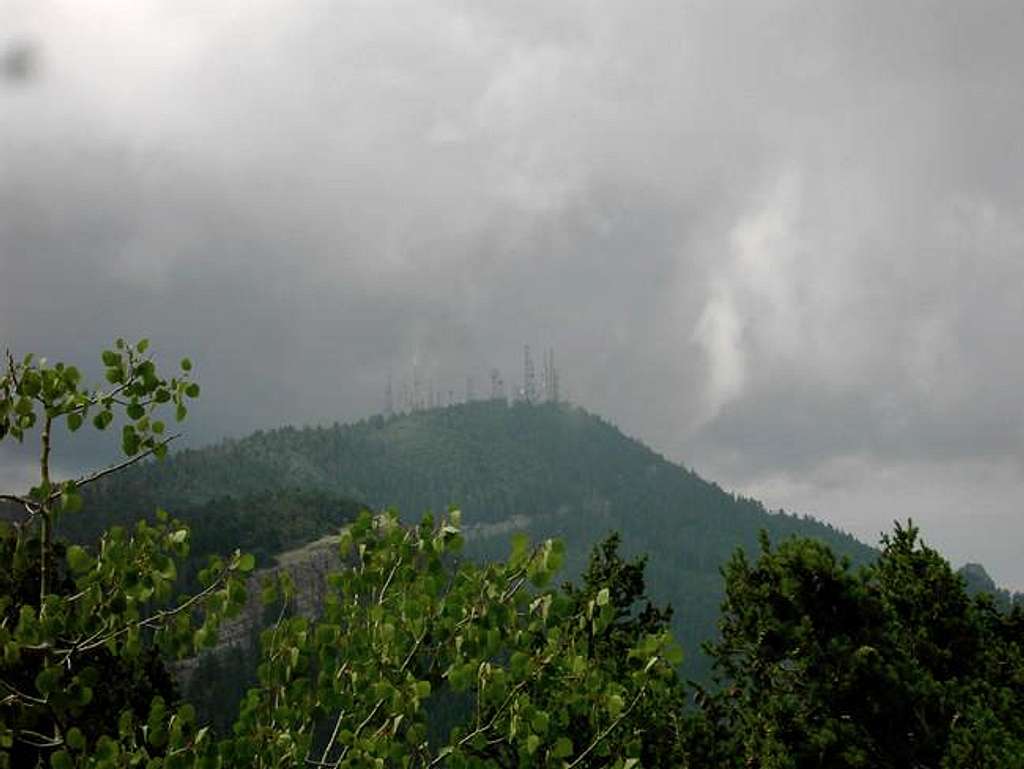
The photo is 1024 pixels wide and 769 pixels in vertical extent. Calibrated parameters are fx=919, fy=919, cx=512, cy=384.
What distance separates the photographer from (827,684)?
883 inches

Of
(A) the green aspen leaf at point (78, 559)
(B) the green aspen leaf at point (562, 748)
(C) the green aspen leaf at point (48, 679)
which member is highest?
(A) the green aspen leaf at point (78, 559)

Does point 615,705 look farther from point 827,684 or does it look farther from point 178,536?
point 827,684

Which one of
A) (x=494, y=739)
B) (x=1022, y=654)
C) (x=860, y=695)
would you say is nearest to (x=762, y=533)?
(x=860, y=695)

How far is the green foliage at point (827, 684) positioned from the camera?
21.7m

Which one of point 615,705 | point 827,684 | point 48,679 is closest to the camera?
point 48,679

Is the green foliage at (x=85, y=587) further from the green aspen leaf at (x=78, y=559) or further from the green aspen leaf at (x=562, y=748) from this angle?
the green aspen leaf at (x=562, y=748)

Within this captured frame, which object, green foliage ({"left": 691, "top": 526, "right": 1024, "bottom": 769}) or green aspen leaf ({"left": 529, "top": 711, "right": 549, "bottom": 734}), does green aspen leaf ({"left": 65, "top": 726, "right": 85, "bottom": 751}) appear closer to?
green aspen leaf ({"left": 529, "top": 711, "right": 549, "bottom": 734})

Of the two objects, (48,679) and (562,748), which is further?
(562,748)

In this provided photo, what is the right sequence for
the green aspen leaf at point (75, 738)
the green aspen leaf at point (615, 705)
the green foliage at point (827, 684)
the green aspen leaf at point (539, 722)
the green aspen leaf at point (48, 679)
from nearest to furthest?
the green aspen leaf at point (75, 738), the green aspen leaf at point (48, 679), the green aspen leaf at point (539, 722), the green aspen leaf at point (615, 705), the green foliage at point (827, 684)

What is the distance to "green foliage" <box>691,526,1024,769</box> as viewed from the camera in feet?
71.3

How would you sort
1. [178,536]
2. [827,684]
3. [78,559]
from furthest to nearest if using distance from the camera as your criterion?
[827,684]
[178,536]
[78,559]

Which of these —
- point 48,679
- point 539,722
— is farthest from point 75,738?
point 539,722

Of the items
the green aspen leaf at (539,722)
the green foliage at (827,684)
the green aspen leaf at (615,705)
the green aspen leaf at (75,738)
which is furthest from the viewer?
the green foliage at (827,684)

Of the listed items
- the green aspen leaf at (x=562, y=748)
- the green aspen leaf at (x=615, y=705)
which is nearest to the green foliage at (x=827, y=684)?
the green aspen leaf at (x=615, y=705)
